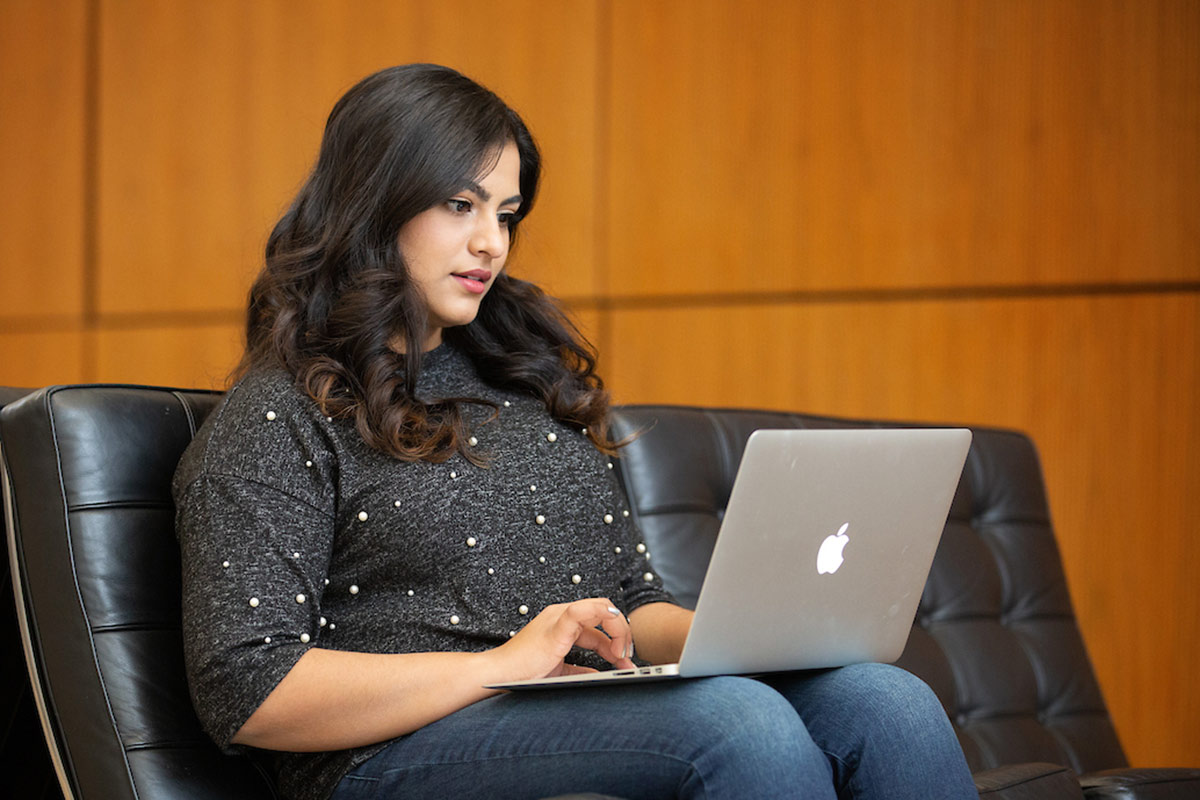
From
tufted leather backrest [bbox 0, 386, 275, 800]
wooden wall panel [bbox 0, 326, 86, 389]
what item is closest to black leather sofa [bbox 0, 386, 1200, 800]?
tufted leather backrest [bbox 0, 386, 275, 800]

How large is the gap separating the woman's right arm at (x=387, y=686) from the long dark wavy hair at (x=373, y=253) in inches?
10.3

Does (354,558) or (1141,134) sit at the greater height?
(1141,134)

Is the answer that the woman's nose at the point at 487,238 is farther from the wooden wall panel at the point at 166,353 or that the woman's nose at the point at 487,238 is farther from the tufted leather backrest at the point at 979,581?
the wooden wall panel at the point at 166,353

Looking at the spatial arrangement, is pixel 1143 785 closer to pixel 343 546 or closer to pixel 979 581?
pixel 979 581

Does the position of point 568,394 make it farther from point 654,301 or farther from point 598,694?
point 654,301

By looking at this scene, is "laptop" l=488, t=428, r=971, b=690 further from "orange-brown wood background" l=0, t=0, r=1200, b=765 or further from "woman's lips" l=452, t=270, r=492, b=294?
"orange-brown wood background" l=0, t=0, r=1200, b=765

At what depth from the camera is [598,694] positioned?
47.3 inches

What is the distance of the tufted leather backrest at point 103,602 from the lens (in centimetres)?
133

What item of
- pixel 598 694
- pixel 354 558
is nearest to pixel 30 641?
pixel 354 558

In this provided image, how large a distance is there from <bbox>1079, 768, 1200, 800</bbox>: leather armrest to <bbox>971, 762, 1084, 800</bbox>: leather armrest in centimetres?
5

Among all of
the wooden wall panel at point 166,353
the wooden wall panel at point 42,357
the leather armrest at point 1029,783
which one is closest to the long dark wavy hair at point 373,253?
the leather armrest at point 1029,783

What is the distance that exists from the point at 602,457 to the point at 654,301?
1348mm

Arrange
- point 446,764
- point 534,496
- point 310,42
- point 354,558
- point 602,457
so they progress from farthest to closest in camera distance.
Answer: point 310,42 < point 602,457 < point 534,496 < point 354,558 < point 446,764

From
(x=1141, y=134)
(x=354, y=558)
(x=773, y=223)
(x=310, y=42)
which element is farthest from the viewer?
(x=310, y=42)
